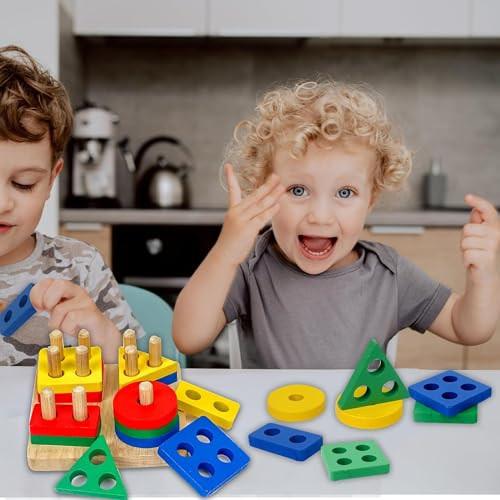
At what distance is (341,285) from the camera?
0.94 metres

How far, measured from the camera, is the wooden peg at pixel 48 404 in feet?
1.59

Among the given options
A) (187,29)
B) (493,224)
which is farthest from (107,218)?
(493,224)

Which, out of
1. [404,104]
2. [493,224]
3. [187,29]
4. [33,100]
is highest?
[187,29]

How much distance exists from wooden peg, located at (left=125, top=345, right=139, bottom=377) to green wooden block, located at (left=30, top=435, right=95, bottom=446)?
8 cm

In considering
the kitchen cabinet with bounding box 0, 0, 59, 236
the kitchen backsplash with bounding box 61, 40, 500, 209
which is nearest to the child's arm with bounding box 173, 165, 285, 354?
the kitchen cabinet with bounding box 0, 0, 59, 236

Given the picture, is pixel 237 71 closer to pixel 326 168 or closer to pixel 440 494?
pixel 326 168

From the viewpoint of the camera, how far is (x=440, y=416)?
546 mm

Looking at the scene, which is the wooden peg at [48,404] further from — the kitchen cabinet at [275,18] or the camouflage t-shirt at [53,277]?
the kitchen cabinet at [275,18]

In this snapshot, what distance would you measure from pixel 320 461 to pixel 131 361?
0.59 feet

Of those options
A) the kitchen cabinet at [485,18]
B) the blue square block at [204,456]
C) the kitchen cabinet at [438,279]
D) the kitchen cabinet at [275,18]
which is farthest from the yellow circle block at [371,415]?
the kitchen cabinet at [485,18]

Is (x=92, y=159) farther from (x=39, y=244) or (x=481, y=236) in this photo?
(x=481, y=236)

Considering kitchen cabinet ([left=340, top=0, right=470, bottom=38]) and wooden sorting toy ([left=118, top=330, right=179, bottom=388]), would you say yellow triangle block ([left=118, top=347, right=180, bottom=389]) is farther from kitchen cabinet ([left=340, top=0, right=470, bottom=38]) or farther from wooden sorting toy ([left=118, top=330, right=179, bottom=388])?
kitchen cabinet ([left=340, top=0, right=470, bottom=38])

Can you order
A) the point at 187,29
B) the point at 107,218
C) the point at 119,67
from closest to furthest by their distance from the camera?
the point at 107,218 < the point at 187,29 < the point at 119,67

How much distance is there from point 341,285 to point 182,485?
0.54 m
